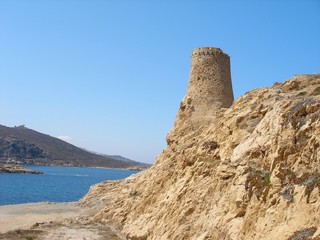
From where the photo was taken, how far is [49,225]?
2622 centimetres

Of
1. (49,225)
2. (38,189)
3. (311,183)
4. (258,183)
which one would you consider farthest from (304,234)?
(38,189)

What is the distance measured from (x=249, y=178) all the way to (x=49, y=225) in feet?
53.1

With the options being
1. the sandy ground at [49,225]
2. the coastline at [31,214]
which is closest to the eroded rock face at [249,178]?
the sandy ground at [49,225]

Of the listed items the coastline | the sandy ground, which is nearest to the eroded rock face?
the sandy ground

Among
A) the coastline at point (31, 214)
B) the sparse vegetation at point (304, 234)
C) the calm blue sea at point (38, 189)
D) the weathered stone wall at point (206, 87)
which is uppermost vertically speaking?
the weathered stone wall at point (206, 87)

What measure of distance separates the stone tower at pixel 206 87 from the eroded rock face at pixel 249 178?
5701 mm

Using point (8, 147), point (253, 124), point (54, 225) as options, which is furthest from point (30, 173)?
point (253, 124)

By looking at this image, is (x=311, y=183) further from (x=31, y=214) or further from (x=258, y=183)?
(x=31, y=214)

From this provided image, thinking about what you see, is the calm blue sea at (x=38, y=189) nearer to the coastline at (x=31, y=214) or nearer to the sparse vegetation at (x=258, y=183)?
the coastline at (x=31, y=214)

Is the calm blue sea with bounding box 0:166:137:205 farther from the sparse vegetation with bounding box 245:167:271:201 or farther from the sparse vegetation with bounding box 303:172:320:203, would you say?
the sparse vegetation with bounding box 303:172:320:203

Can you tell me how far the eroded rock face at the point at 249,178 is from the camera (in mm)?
12445

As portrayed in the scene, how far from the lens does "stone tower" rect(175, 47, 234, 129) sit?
29.0 m

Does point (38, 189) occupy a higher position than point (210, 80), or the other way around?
point (210, 80)

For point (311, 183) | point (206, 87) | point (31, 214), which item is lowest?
point (31, 214)
